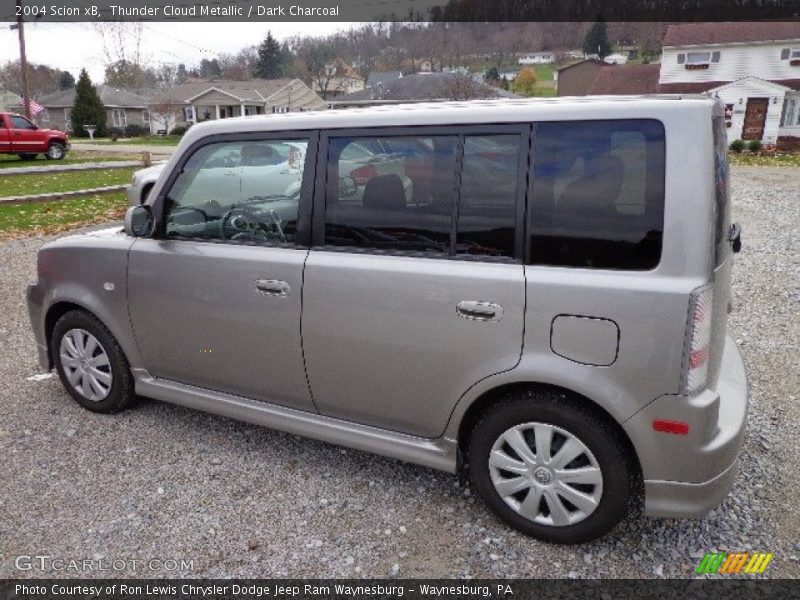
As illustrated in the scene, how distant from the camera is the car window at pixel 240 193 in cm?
312

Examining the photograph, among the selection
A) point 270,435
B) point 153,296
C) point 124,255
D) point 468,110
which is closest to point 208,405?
point 270,435

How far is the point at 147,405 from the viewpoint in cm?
408

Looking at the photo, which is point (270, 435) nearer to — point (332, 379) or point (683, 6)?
point (332, 379)

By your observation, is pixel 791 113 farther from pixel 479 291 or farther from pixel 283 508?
pixel 283 508

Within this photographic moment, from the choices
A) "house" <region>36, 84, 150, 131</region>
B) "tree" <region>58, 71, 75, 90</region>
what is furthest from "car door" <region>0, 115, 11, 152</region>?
"tree" <region>58, 71, 75, 90</region>

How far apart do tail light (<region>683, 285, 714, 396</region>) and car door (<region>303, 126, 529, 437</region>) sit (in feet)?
2.08

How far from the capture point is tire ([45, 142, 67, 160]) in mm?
24906

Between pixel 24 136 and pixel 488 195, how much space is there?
26.8 metres

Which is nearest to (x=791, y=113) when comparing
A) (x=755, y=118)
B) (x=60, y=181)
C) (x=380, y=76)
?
(x=755, y=118)

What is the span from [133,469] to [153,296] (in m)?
0.97

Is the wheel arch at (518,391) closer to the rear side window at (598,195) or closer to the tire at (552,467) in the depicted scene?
the tire at (552,467)

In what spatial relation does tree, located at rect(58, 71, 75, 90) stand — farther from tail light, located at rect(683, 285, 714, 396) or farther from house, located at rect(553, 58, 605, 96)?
tail light, located at rect(683, 285, 714, 396)

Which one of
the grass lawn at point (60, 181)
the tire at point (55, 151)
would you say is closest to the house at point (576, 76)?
the tire at point (55, 151)

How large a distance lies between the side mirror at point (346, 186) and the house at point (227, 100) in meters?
55.6
